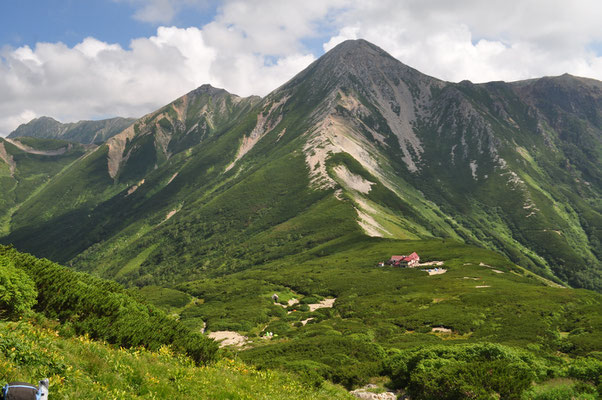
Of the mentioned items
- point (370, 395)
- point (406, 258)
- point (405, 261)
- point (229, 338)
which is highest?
point (370, 395)

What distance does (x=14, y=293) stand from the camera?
17.1 meters

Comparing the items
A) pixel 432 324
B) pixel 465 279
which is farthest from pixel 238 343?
pixel 465 279

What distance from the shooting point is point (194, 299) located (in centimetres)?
11294

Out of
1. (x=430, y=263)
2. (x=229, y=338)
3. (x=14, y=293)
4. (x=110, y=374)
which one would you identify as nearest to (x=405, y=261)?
(x=430, y=263)

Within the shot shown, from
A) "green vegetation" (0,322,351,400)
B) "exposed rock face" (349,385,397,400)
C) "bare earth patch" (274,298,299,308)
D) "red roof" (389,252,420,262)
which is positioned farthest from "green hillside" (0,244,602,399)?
"red roof" (389,252,420,262)

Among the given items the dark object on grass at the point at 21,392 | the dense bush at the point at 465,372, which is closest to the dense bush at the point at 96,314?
the dark object on grass at the point at 21,392

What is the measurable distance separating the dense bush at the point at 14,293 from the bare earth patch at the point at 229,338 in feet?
147

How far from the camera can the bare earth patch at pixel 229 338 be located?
61750mm

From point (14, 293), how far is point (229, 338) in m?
53.2

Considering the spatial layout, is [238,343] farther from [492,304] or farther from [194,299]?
[194,299]

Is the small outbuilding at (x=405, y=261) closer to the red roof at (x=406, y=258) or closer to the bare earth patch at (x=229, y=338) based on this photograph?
the red roof at (x=406, y=258)

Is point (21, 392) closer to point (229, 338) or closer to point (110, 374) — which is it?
point (110, 374)

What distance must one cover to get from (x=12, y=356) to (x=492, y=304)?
2909 inches

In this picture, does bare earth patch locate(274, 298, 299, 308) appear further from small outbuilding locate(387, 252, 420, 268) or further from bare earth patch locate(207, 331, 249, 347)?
small outbuilding locate(387, 252, 420, 268)
